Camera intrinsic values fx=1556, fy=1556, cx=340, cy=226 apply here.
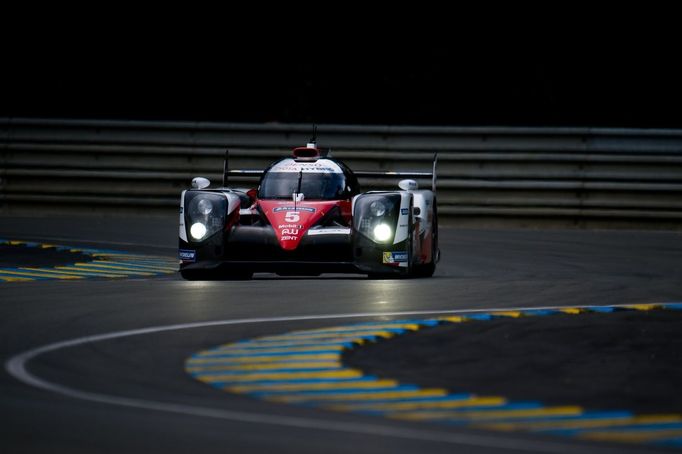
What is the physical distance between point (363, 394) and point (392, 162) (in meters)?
15.0

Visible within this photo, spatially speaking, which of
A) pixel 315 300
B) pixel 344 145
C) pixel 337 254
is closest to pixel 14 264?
pixel 337 254

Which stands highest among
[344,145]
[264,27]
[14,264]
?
[264,27]

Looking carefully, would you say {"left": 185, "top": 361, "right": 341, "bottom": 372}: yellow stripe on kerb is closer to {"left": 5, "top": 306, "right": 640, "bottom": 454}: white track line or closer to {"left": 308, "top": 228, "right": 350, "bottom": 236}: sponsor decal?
{"left": 5, "top": 306, "right": 640, "bottom": 454}: white track line

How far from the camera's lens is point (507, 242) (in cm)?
1927

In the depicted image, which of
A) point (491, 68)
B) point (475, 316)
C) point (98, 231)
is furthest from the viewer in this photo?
point (491, 68)

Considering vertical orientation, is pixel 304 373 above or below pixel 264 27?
below

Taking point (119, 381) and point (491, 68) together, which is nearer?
point (119, 381)

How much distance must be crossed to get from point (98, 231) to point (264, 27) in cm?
723

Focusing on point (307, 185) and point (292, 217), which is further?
point (307, 185)

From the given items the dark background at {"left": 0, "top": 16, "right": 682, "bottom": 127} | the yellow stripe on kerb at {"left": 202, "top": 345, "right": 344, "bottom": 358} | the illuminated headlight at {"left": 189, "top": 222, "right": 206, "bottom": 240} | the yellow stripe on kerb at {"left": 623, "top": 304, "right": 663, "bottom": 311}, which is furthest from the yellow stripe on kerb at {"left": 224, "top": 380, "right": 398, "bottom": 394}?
the dark background at {"left": 0, "top": 16, "right": 682, "bottom": 127}

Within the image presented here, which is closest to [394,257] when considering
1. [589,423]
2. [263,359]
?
[263,359]

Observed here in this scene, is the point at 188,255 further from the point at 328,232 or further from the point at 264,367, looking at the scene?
the point at 264,367

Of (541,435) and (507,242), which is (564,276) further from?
(541,435)

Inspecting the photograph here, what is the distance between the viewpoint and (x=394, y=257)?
46.3 feet
